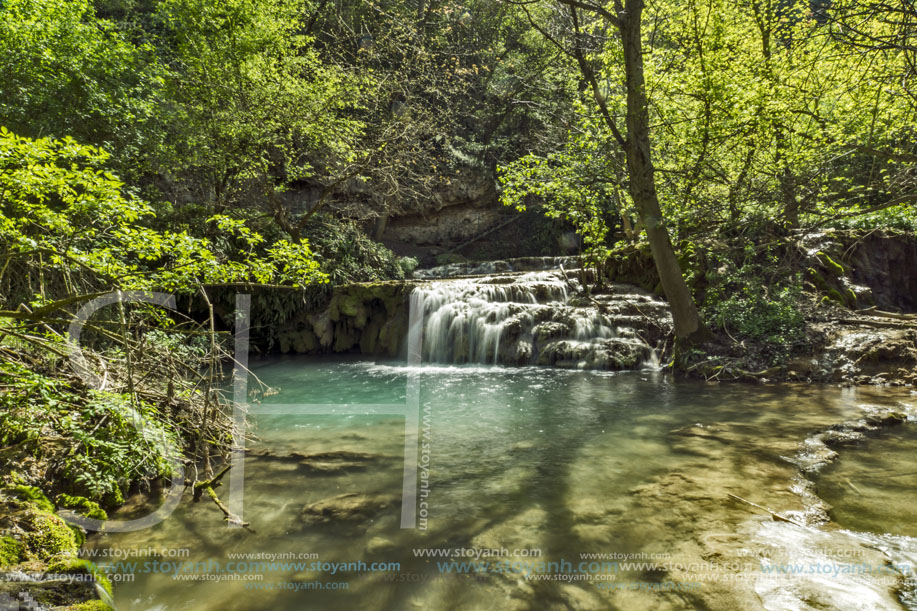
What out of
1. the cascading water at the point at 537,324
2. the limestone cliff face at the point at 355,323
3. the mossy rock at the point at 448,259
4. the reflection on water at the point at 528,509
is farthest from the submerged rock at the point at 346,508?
the mossy rock at the point at 448,259

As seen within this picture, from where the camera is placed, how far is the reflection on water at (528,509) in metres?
2.44

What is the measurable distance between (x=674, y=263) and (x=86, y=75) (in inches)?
491

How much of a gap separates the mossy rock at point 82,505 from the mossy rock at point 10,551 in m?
0.96

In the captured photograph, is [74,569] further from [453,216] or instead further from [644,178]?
[453,216]

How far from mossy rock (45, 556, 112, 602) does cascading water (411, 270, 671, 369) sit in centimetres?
923

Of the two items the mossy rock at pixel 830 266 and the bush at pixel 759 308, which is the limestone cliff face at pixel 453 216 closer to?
the bush at pixel 759 308

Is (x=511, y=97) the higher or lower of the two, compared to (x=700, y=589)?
higher

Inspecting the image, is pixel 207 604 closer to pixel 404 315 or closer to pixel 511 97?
pixel 404 315


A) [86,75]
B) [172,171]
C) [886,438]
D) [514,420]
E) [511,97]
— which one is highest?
[511,97]

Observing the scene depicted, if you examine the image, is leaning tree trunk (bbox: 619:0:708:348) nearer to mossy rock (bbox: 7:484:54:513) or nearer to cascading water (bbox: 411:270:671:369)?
cascading water (bbox: 411:270:671:369)

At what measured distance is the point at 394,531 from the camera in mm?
3189

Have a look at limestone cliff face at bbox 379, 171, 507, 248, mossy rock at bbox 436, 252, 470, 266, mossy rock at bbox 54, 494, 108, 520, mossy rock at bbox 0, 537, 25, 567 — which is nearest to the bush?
mossy rock at bbox 54, 494, 108, 520

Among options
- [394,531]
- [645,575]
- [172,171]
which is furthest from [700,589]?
[172,171]

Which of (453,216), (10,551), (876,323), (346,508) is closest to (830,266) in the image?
(876,323)
